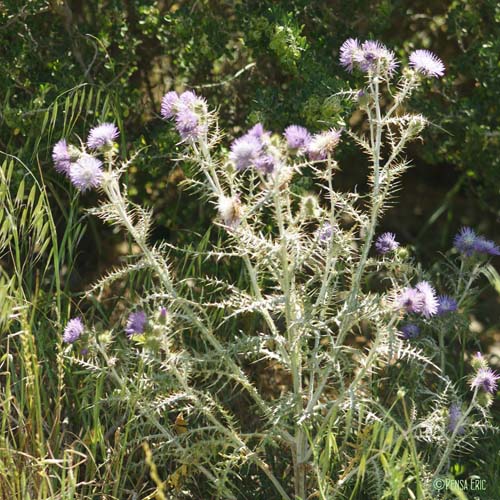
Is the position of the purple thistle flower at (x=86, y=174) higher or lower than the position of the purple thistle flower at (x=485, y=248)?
higher

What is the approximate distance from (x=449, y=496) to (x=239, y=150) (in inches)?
52.5

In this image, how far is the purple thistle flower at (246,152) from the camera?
2.38m

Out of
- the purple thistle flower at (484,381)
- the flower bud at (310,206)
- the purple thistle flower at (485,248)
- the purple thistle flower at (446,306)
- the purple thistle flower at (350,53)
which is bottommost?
the purple thistle flower at (446,306)

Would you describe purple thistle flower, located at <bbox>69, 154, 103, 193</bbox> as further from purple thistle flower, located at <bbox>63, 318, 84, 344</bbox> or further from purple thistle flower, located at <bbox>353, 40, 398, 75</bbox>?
purple thistle flower, located at <bbox>353, 40, 398, 75</bbox>

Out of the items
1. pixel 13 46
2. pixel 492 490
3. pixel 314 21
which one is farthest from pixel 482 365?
pixel 13 46

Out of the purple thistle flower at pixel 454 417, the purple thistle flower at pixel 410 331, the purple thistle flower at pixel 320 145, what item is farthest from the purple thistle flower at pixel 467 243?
the purple thistle flower at pixel 320 145

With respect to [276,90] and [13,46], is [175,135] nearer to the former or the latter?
[276,90]

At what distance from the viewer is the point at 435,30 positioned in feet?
15.0

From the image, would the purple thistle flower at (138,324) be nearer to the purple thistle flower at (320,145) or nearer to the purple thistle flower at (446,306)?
the purple thistle flower at (320,145)

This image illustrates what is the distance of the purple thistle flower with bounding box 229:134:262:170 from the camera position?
2385mm

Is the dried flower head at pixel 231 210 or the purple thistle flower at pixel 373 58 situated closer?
the dried flower head at pixel 231 210

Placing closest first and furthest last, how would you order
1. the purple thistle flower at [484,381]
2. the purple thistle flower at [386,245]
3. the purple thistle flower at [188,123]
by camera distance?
the purple thistle flower at [188,123] < the purple thistle flower at [484,381] < the purple thistle flower at [386,245]

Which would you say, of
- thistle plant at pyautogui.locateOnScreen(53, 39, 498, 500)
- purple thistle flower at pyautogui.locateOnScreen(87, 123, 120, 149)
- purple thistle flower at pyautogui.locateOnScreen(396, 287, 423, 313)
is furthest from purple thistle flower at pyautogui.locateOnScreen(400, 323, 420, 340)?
purple thistle flower at pyautogui.locateOnScreen(87, 123, 120, 149)

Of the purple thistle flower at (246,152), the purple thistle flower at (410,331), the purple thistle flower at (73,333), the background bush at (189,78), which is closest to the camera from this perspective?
the purple thistle flower at (246,152)
